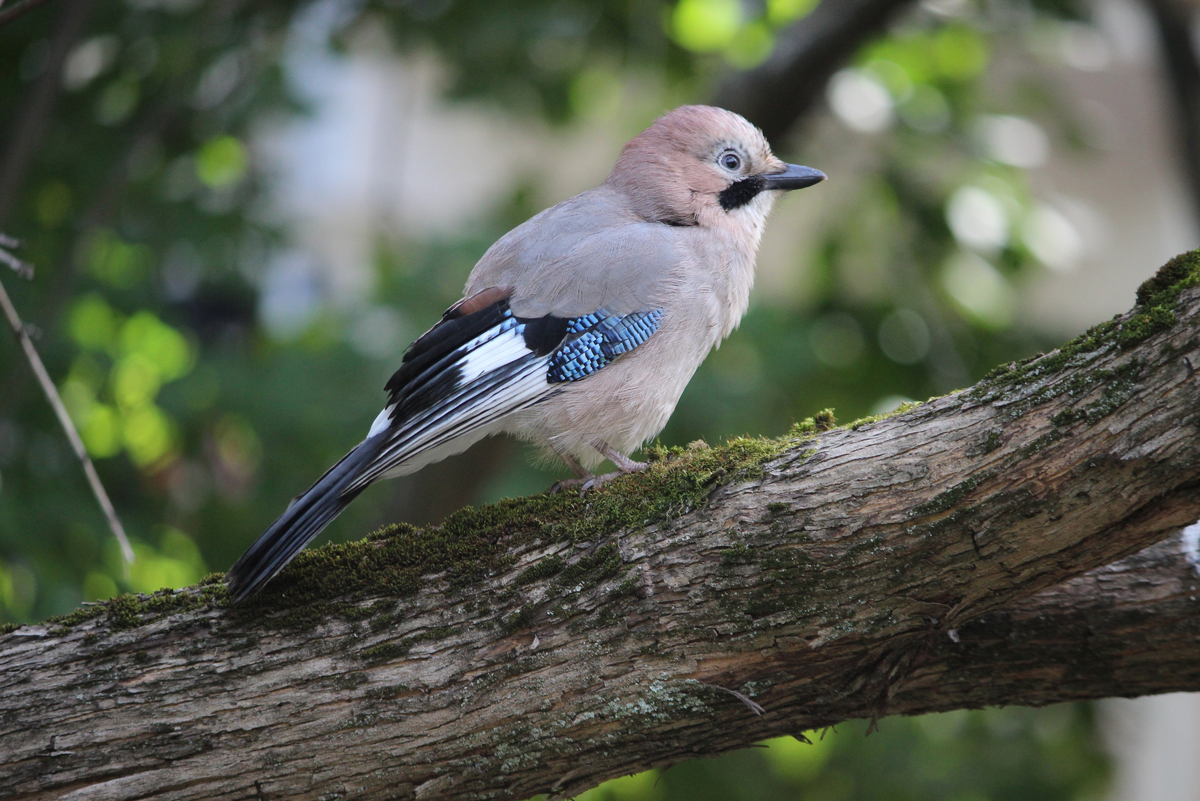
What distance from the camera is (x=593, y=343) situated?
3.14 metres

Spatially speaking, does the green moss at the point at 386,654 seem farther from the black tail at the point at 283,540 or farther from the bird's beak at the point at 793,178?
the bird's beak at the point at 793,178

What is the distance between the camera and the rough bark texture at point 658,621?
223 centimetres

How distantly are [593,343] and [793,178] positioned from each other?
1020 millimetres

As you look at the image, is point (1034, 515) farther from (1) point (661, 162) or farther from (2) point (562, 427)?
(1) point (661, 162)

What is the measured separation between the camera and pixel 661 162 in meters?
3.62

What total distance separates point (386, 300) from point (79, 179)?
4.62ft

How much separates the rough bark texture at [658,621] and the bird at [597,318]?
337 mm

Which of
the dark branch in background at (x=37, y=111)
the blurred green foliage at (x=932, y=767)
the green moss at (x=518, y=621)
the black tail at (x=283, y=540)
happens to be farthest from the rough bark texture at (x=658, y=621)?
the blurred green foliage at (x=932, y=767)

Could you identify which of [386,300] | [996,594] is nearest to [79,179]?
[386,300]

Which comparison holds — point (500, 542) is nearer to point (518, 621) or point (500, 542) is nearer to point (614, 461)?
point (518, 621)

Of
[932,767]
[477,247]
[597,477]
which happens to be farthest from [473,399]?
[932,767]

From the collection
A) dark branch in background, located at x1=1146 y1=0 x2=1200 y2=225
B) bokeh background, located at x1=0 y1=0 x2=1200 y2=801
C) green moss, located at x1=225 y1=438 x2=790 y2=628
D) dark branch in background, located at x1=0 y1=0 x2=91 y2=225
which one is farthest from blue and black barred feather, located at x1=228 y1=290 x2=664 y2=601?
dark branch in background, located at x1=1146 y1=0 x2=1200 y2=225

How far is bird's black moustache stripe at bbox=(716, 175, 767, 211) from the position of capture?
11.9 feet

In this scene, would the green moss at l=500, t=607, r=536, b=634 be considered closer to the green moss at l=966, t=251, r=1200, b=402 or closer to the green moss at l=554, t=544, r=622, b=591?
the green moss at l=554, t=544, r=622, b=591
